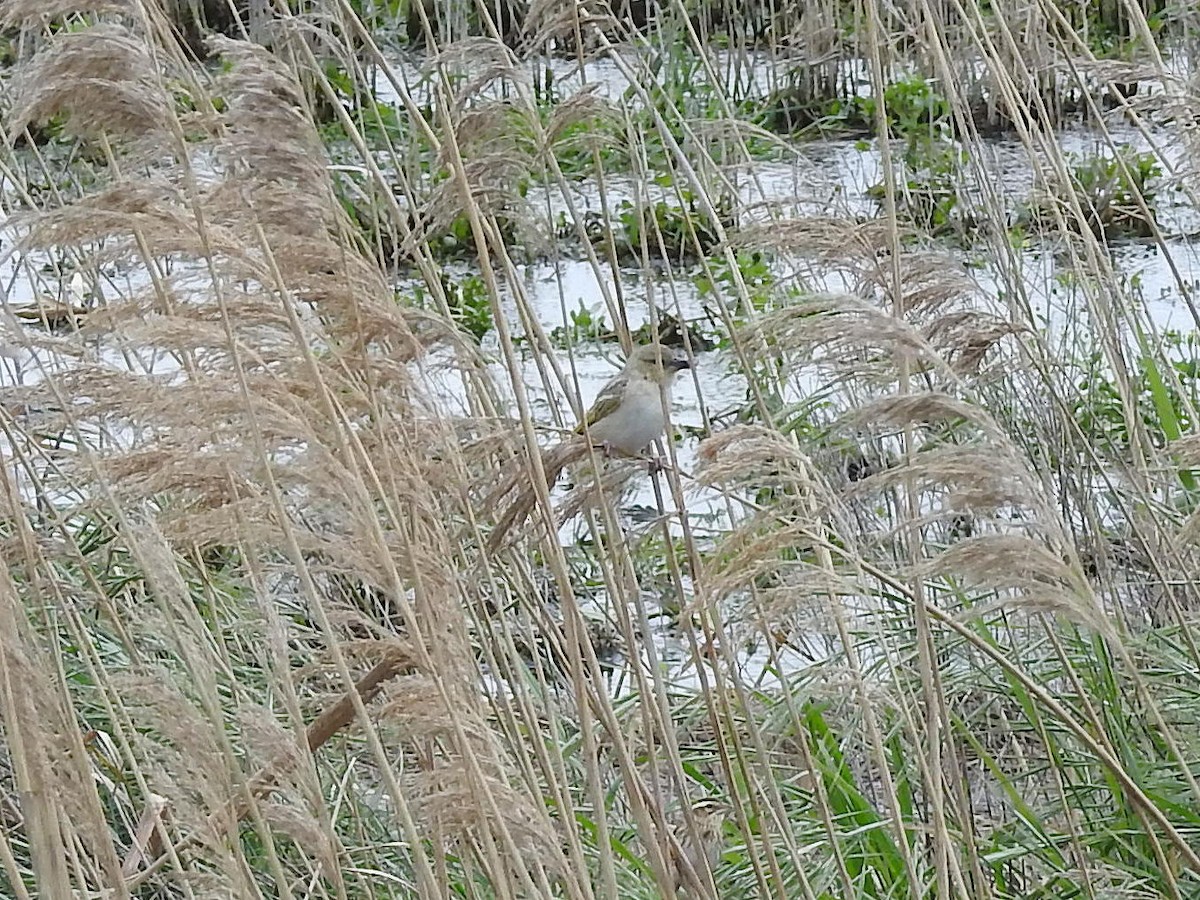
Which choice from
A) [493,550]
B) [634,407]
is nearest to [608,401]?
[634,407]

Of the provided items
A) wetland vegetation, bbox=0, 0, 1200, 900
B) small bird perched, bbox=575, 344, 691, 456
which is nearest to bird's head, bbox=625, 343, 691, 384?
small bird perched, bbox=575, 344, 691, 456

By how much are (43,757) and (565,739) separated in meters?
1.37

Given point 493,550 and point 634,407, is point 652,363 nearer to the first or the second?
point 634,407

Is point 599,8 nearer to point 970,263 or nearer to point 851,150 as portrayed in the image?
point 970,263

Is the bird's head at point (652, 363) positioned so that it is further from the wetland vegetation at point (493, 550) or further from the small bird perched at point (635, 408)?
the wetland vegetation at point (493, 550)

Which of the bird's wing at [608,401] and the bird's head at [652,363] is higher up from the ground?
the bird's head at [652,363]

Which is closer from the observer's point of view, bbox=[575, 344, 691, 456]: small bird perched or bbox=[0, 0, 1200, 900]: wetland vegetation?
bbox=[0, 0, 1200, 900]: wetland vegetation

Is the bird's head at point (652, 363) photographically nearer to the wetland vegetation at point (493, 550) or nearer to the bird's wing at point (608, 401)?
the bird's wing at point (608, 401)

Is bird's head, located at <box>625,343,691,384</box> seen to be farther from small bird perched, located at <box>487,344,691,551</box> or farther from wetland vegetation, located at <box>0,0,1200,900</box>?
wetland vegetation, located at <box>0,0,1200,900</box>

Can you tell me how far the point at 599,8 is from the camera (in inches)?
81.0

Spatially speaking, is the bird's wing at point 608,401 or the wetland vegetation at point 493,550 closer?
the wetland vegetation at point 493,550

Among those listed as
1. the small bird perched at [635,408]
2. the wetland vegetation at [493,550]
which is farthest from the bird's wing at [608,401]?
the wetland vegetation at [493,550]

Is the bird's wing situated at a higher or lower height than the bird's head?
lower

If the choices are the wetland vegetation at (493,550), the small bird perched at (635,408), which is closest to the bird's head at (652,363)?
the small bird perched at (635,408)
